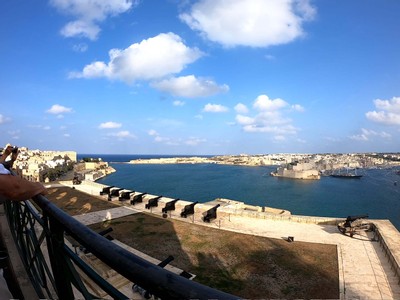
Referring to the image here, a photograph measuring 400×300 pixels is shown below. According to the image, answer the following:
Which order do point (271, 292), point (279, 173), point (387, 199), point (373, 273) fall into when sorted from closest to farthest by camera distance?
point (271, 292) < point (373, 273) < point (387, 199) < point (279, 173)

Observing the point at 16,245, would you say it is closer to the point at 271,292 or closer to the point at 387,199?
the point at 271,292

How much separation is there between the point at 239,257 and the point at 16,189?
12.0m

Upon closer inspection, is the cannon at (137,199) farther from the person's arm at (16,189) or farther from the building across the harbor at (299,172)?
the building across the harbor at (299,172)

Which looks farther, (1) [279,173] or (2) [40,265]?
(1) [279,173]

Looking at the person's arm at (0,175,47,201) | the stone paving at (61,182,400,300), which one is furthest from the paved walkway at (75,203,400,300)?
the person's arm at (0,175,47,201)

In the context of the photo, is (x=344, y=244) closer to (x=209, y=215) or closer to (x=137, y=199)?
(x=209, y=215)

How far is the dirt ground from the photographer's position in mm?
9930

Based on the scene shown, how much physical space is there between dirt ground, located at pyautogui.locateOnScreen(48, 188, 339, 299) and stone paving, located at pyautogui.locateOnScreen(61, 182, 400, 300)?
1.76 feet

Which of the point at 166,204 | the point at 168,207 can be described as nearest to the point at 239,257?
the point at 168,207

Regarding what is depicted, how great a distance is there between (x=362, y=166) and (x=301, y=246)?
175228 millimetres

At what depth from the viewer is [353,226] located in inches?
636

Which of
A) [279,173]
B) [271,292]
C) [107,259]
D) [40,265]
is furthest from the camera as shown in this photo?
[279,173]

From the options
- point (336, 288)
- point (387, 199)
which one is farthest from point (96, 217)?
point (387, 199)

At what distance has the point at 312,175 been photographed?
3708 inches
